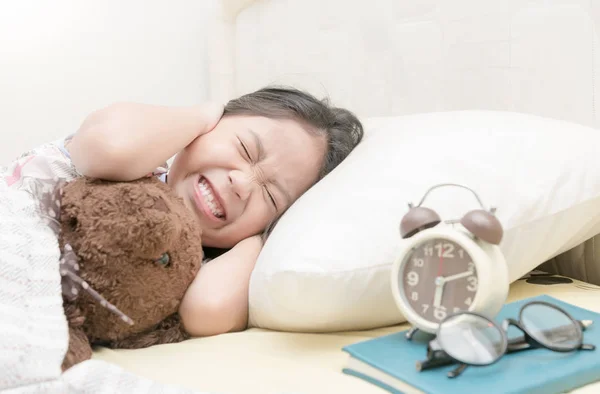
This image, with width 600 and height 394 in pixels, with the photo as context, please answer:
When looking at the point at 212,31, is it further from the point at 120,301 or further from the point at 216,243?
the point at 120,301

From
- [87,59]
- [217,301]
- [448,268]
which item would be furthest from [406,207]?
[87,59]

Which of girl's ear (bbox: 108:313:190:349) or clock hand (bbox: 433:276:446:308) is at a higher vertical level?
clock hand (bbox: 433:276:446:308)

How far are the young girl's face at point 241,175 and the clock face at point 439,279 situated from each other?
0.44 metres

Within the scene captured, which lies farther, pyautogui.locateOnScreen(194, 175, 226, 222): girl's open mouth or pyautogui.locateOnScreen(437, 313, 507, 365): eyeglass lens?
pyautogui.locateOnScreen(194, 175, 226, 222): girl's open mouth

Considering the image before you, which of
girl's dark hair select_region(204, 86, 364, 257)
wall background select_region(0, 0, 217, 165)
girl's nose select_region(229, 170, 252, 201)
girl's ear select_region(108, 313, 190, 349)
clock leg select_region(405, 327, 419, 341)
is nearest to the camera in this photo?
clock leg select_region(405, 327, 419, 341)

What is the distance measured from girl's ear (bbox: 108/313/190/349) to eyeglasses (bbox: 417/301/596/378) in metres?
0.39

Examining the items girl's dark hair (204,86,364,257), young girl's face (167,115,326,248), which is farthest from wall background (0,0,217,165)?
young girl's face (167,115,326,248)

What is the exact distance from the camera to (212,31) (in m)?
1.94

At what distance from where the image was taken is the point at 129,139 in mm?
928

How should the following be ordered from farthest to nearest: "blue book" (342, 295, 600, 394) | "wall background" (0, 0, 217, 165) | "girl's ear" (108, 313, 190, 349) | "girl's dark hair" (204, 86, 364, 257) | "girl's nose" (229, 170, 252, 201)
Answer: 1. "wall background" (0, 0, 217, 165)
2. "girl's dark hair" (204, 86, 364, 257)
3. "girl's nose" (229, 170, 252, 201)
4. "girl's ear" (108, 313, 190, 349)
5. "blue book" (342, 295, 600, 394)

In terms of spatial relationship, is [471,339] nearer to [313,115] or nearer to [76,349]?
[76,349]

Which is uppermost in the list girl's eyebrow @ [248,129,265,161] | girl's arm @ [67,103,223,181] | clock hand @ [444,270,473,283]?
girl's arm @ [67,103,223,181]

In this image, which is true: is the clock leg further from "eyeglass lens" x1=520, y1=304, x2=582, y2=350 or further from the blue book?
"eyeglass lens" x1=520, y1=304, x2=582, y2=350

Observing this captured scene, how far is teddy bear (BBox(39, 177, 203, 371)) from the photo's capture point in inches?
29.7
